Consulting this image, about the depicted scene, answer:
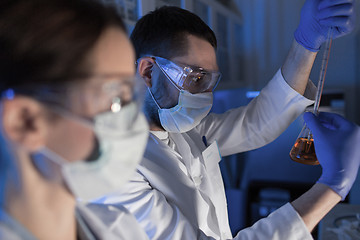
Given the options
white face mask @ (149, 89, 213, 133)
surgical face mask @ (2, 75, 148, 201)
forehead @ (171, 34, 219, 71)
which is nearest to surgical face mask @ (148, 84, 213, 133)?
white face mask @ (149, 89, 213, 133)

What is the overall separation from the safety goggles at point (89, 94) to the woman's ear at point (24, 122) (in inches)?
0.5

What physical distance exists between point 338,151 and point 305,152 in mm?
186

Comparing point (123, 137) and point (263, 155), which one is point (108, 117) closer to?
point (123, 137)

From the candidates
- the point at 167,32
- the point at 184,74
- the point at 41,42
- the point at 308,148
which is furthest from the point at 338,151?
the point at 41,42

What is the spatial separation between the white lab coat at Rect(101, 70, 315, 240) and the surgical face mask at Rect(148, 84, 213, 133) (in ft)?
0.29

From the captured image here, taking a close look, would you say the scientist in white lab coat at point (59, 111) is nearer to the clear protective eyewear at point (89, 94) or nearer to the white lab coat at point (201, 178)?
the clear protective eyewear at point (89, 94)

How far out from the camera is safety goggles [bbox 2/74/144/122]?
51cm

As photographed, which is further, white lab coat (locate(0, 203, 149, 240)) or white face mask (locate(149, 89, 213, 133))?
white face mask (locate(149, 89, 213, 133))

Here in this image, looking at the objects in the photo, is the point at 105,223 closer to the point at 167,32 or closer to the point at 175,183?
the point at 175,183

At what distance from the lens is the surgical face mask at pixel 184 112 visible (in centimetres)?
120

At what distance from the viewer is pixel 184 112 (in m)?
1.20

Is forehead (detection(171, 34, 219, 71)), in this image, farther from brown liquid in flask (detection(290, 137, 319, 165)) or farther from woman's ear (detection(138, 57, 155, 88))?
brown liquid in flask (detection(290, 137, 319, 165))

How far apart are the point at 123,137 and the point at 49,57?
0.69ft

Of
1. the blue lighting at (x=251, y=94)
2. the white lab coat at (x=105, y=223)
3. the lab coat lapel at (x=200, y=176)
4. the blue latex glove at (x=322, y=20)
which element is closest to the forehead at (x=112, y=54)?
the white lab coat at (x=105, y=223)
